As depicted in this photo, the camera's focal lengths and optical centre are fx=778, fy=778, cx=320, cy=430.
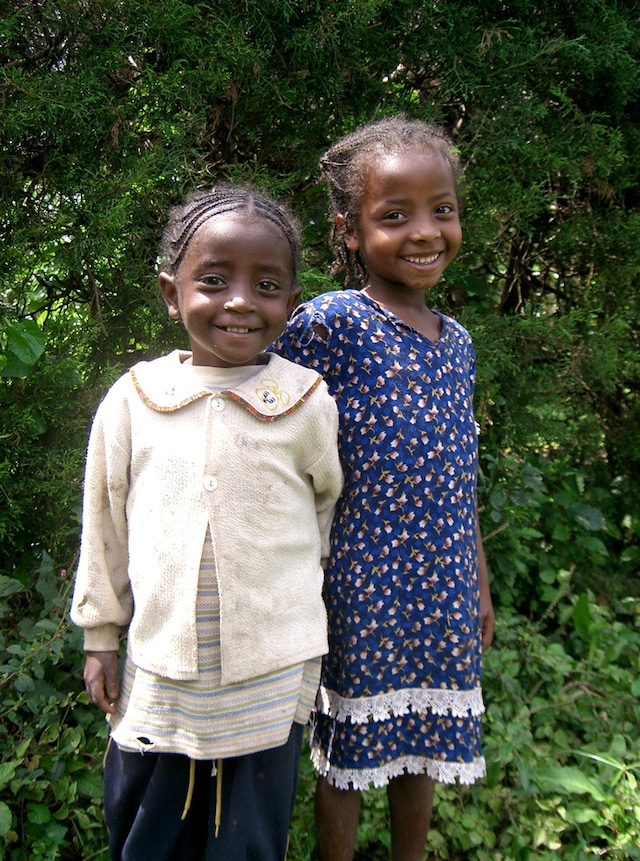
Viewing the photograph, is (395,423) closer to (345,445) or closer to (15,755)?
(345,445)

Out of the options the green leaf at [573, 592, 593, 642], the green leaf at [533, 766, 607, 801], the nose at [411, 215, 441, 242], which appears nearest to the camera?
the nose at [411, 215, 441, 242]

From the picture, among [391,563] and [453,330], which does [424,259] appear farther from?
[391,563]

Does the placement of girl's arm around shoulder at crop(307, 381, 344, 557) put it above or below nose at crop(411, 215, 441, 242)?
below

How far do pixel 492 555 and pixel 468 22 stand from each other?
198 cm

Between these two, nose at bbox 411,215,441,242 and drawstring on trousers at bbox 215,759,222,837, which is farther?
nose at bbox 411,215,441,242

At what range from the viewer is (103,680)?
1.59 m

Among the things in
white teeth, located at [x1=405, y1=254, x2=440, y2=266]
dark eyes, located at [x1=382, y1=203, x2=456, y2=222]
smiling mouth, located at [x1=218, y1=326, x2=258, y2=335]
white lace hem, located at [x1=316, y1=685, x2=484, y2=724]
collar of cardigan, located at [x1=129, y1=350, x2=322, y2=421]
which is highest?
dark eyes, located at [x1=382, y1=203, x2=456, y2=222]

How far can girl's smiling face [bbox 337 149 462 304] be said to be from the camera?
1.76 meters

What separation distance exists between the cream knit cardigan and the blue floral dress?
5.7 inches

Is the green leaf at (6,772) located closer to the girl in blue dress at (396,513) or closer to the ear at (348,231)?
the girl in blue dress at (396,513)

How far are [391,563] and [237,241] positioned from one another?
78 centimetres

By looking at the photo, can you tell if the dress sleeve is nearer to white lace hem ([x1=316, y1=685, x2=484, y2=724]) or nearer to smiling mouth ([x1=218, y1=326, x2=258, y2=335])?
smiling mouth ([x1=218, y1=326, x2=258, y2=335])

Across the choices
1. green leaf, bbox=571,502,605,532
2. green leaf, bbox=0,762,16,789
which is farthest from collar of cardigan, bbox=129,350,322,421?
green leaf, bbox=571,502,605,532

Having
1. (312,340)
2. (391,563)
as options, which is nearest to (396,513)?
(391,563)
